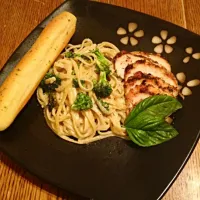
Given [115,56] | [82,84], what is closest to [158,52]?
[115,56]

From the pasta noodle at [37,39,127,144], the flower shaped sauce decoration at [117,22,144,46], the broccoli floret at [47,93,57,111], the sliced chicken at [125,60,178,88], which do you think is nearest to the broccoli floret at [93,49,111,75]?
the pasta noodle at [37,39,127,144]

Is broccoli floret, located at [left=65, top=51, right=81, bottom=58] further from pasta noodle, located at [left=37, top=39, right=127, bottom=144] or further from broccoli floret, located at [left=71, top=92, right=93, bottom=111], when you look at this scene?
broccoli floret, located at [left=71, top=92, right=93, bottom=111]

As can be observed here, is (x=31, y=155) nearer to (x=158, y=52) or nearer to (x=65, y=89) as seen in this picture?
(x=65, y=89)

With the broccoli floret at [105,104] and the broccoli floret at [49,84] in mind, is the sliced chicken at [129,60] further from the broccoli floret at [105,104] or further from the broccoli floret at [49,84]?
the broccoli floret at [49,84]

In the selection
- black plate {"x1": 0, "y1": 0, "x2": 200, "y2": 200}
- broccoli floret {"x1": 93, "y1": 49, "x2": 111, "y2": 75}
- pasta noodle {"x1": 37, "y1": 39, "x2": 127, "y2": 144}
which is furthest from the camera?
broccoli floret {"x1": 93, "y1": 49, "x2": 111, "y2": 75}

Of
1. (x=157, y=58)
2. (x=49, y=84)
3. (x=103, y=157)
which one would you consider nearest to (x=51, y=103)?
(x=49, y=84)
